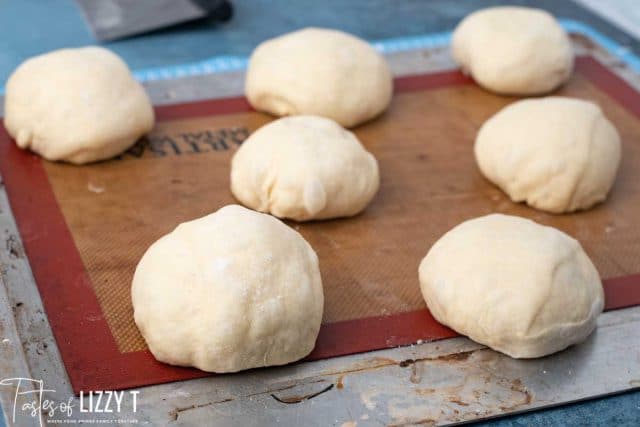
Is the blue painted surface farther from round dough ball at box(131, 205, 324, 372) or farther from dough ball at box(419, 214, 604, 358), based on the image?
dough ball at box(419, 214, 604, 358)

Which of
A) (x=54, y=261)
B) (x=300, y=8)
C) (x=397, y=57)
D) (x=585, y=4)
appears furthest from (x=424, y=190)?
(x=585, y=4)

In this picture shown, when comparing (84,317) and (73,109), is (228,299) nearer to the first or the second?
(84,317)

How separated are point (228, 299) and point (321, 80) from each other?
3.72ft

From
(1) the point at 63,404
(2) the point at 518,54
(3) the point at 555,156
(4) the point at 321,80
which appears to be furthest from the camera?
(2) the point at 518,54

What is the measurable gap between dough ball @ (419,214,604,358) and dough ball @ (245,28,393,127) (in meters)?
Answer: 0.86

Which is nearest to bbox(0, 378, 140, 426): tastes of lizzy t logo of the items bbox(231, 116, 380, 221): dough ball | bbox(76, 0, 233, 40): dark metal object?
bbox(231, 116, 380, 221): dough ball

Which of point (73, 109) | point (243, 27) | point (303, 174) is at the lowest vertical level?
point (243, 27)

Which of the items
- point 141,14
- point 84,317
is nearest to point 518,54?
point 141,14

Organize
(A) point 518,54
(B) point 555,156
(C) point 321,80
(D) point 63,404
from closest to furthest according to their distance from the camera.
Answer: (D) point 63,404 < (B) point 555,156 < (C) point 321,80 < (A) point 518,54

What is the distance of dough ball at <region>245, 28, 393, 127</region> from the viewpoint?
271 cm

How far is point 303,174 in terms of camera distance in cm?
227

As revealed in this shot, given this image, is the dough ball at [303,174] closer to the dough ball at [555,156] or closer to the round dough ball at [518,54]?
the dough ball at [555,156]

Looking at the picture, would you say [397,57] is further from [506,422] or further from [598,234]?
[506,422]

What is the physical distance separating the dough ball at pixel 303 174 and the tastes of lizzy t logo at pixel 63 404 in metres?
0.74
